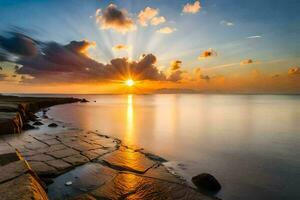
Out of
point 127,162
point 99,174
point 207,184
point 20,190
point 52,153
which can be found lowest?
point 207,184

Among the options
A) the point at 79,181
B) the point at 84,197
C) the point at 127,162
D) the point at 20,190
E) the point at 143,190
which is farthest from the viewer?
the point at 127,162

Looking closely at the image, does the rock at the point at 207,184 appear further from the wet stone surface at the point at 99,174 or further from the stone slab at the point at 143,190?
the stone slab at the point at 143,190

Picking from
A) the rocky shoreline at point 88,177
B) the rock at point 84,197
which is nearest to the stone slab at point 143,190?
the rocky shoreline at point 88,177

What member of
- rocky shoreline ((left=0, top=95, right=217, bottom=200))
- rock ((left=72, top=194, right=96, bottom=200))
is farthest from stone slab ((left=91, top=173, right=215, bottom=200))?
rock ((left=72, top=194, right=96, bottom=200))

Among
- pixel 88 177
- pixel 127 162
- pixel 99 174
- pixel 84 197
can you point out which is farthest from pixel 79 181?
pixel 127 162

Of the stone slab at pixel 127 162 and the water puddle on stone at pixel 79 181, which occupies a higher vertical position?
the water puddle on stone at pixel 79 181

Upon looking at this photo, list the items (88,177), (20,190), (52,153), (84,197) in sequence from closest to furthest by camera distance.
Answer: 1. (20,190)
2. (84,197)
3. (88,177)
4. (52,153)

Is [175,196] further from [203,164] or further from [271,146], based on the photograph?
[271,146]

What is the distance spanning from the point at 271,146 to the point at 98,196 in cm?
1413

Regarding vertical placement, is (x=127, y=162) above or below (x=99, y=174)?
below

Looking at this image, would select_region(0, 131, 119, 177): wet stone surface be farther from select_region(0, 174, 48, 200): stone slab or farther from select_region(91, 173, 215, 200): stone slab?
select_region(0, 174, 48, 200): stone slab

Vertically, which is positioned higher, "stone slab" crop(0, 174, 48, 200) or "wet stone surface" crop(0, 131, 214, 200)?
"stone slab" crop(0, 174, 48, 200)

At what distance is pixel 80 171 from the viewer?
7.00 metres

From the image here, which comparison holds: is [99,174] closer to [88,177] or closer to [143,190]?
[88,177]
